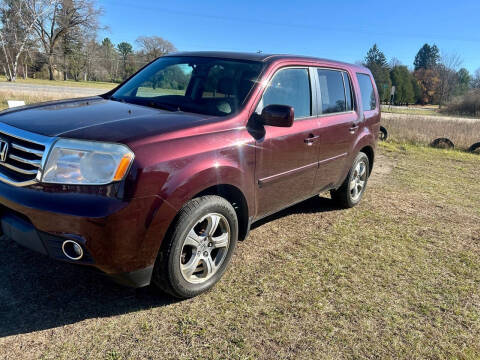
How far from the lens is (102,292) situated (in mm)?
2844

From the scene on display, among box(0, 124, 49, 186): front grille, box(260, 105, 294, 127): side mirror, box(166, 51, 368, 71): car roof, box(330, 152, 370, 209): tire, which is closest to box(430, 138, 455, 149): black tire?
box(330, 152, 370, 209): tire

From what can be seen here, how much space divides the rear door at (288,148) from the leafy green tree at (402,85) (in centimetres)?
7959

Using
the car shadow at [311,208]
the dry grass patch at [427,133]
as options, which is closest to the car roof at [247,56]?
the car shadow at [311,208]

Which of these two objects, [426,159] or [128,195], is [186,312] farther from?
[426,159]

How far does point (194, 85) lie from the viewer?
352cm

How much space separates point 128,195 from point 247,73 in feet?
5.71

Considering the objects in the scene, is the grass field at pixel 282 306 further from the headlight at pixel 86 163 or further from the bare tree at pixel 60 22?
the bare tree at pixel 60 22

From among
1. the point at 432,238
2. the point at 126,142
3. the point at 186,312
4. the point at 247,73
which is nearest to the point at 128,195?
the point at 126,142

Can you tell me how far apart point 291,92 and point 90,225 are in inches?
90.9

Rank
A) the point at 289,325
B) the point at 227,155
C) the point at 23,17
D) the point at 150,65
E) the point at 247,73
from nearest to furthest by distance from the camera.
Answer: the point at 289,325 → the point at 227,155 → the point at 247,73 → the point at 150,65 → the point at 23,17

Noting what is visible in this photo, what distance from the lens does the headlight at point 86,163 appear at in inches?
86.4

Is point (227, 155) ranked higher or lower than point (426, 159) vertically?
higher

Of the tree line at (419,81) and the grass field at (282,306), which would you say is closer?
the grass field at (282,306)

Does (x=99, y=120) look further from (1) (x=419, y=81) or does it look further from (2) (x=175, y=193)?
(1) (x=419, y=81)
